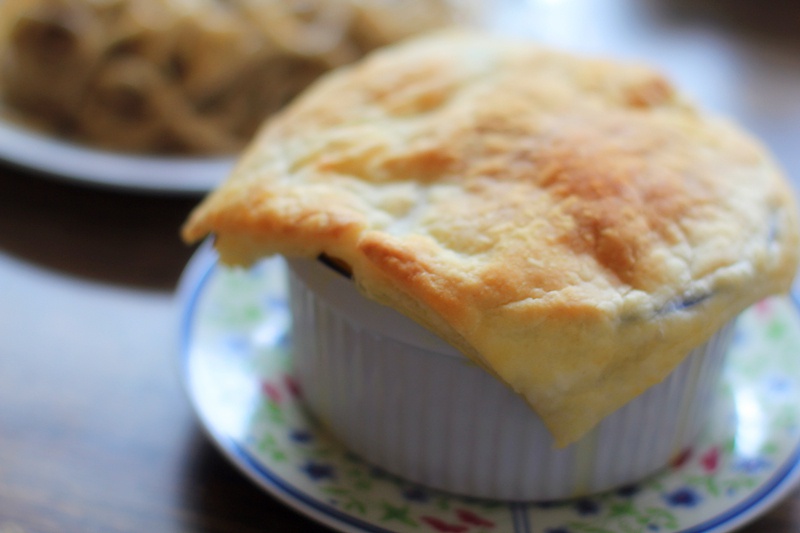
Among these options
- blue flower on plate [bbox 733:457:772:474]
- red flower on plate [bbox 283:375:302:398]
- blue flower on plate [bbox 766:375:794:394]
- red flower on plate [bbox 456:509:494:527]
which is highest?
blue flower on plate [bbox 766:375:794:394]

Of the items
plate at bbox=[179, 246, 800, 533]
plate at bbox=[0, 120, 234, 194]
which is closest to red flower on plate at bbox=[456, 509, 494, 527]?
plate at bbox=[179, 246, 800, 533]

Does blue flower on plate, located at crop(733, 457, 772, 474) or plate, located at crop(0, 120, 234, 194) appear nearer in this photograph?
blue flower on plate, located at crop(733, 457, 772, 474)

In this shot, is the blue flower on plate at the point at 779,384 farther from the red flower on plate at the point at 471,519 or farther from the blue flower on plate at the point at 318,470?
the blue flower on plate at the point at 318,470

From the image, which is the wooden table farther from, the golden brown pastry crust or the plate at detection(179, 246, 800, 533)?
the golden brown pastry crust


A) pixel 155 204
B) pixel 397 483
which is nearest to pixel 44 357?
pixel 155 204

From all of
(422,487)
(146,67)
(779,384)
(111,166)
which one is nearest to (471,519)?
(422,487)

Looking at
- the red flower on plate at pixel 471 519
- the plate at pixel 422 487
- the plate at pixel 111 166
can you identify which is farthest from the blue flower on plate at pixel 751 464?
the plate at pixel 111 166

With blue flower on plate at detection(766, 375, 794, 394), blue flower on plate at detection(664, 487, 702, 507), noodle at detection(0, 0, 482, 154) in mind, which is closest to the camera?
blue flower on plate at detection(664, 487, 702, 507)
